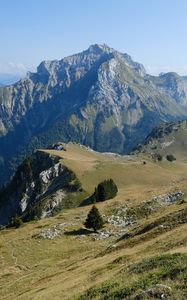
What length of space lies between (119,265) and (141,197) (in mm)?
59642

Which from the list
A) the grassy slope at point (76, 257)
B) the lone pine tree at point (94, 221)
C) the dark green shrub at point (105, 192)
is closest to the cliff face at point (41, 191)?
the dark green shrub at point (105, 192)

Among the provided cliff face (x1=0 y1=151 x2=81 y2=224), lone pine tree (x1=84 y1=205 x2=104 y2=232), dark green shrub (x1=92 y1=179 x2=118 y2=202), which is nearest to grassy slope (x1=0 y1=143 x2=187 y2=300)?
lone pine tree (x1=84 y1=205 x2=104 y2=232)

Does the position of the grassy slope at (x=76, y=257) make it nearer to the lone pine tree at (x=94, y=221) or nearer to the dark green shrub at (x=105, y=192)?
the lone pine tree at (x=94, y=221)

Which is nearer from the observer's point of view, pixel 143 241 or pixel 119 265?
pixel 119 265

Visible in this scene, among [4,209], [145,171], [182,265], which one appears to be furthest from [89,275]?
[4,209]

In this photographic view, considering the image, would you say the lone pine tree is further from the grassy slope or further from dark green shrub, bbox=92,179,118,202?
dark green shrub, bbox=92,179,118,202

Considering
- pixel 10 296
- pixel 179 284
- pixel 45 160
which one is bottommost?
pixel 10 296

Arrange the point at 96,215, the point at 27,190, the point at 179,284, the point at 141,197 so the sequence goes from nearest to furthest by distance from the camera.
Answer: the point at 179,284, the point at 96,215, the point at 141,197, the point at 27,190

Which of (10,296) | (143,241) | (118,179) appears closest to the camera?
(10,296)

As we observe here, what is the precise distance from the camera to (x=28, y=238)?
258ft

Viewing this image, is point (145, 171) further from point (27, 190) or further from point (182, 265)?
point (182, 265)

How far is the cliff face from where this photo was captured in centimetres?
13738

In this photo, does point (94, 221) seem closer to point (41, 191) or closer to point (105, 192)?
point (105, 192)

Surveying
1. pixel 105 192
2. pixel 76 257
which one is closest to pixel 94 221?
pixel 76 257
